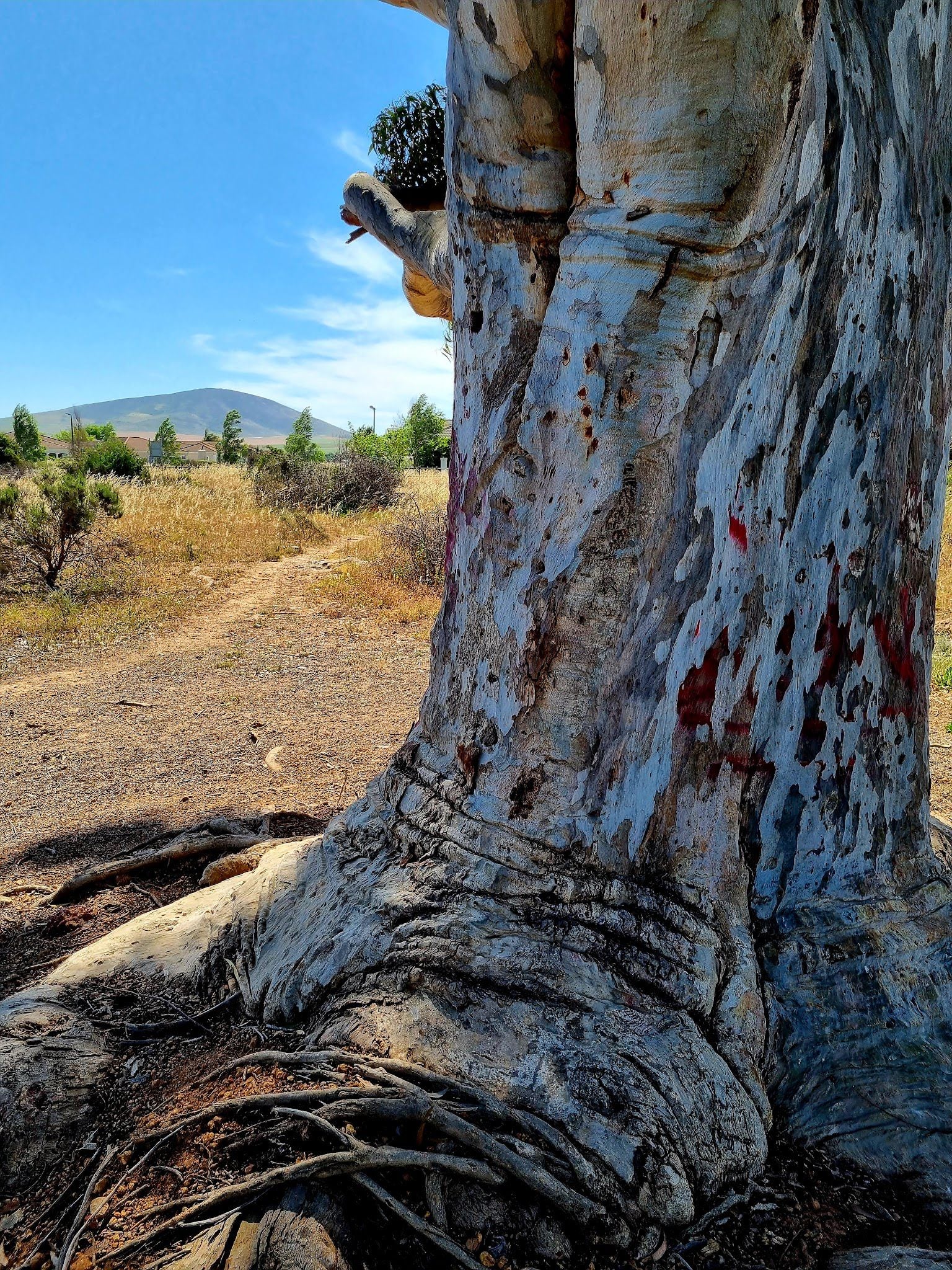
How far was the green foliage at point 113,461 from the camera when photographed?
2388 cm

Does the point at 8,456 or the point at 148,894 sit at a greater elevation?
the point at 8,456

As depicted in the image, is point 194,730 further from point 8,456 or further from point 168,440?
point 168,440

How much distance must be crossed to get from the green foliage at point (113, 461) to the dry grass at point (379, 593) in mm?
14208

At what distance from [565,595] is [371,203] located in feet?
10.0

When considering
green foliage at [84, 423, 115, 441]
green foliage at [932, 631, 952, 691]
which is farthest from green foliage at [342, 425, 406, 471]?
green foliage at [932, 631, 952, 691]

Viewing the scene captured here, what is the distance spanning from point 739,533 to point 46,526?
1052 centimetres

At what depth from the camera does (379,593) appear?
9805mm

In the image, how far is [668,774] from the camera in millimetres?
1548

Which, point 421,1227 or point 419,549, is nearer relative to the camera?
point 421,1227

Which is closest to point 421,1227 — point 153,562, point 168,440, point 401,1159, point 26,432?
point 401,1159

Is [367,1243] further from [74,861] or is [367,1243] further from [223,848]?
[74,861]

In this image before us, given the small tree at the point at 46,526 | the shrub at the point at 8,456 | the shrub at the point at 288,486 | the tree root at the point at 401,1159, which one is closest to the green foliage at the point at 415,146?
the tree root at the point at 401,1159

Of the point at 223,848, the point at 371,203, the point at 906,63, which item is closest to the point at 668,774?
the point at 906,63

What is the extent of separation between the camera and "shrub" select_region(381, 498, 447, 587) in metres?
10.3
